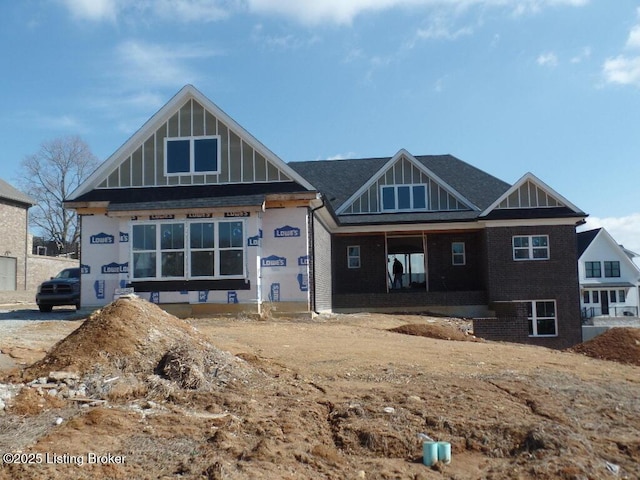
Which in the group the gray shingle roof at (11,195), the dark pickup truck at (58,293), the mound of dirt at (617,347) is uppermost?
the gray shingle roof at (11,195)

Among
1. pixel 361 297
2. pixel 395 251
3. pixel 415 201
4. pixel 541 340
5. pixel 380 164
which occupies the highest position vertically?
pixel 380 164

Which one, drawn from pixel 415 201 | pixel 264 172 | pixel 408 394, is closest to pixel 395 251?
pixel 415 201

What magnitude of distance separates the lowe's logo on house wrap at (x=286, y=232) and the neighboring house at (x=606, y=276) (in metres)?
43.4

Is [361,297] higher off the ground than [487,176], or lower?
lower

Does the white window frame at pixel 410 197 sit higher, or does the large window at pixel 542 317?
the white window frame at pixel 410 197

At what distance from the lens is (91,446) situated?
5.51 m

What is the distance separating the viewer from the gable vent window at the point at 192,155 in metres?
19.1

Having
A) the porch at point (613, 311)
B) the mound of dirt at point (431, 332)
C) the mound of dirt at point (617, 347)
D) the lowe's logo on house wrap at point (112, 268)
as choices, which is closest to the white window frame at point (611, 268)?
the porch at point (613, 311)

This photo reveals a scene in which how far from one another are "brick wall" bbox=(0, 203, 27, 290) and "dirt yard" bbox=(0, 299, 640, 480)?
31.3 metres

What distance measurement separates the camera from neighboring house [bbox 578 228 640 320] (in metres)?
54.9

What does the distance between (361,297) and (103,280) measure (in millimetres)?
9967

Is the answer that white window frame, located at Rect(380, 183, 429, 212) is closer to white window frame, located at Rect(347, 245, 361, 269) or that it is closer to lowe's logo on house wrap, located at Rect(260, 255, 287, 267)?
white window frame, located at Rect(347, 245, 361, 269)

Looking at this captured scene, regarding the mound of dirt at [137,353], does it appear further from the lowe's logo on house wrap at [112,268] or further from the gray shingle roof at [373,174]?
the gray shingle roof at [373,174]

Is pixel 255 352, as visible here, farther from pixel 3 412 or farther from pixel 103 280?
pixel 103 280
